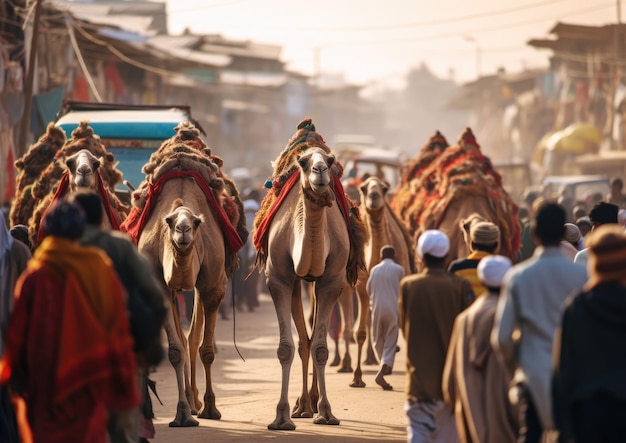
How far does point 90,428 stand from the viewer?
23.2 feet

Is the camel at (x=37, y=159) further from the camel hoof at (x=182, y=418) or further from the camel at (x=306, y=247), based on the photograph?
the camel hoof at (x=182, y=418)

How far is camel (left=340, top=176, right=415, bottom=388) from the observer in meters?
16.4

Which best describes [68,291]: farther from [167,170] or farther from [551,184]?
[551,184]

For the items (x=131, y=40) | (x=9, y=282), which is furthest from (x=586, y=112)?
(x=9, y=282)

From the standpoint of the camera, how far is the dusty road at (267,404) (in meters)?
11.4

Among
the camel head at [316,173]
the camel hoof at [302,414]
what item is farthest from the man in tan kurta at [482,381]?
the camel hoof at [302,414]

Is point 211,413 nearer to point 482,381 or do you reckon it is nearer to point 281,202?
point 281,202

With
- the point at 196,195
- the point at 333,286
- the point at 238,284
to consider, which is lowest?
the point at 238,284

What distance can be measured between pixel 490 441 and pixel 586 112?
154ft

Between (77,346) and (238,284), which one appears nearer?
(77,346)

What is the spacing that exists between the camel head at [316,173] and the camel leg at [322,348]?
3.39ft

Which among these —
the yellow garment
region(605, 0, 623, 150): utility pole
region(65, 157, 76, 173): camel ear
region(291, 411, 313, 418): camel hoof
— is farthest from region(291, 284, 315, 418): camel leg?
region(605, 0, 623, 150): utility pole

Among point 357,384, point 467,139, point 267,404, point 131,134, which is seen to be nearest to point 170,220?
point 267,404

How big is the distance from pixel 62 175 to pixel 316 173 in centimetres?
364
